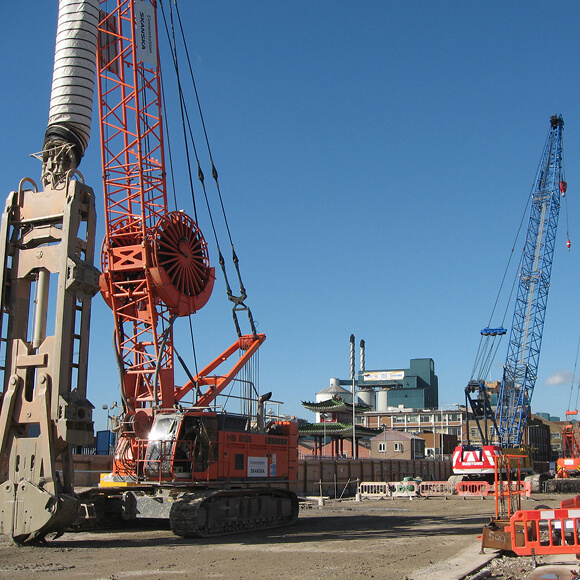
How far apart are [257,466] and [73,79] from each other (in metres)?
10.9

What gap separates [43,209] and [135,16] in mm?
13232

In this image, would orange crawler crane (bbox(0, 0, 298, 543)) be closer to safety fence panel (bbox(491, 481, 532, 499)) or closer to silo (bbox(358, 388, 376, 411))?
safety fence panel (bbox(491, 481, 532, 499))

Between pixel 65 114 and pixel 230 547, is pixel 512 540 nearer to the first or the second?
pixel 230 547

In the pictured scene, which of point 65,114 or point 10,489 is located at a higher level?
point 65,114

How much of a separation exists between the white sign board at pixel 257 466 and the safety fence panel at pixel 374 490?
15.4 meters

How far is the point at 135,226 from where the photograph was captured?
24.1 metres

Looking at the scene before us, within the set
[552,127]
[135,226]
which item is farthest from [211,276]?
[552,127]

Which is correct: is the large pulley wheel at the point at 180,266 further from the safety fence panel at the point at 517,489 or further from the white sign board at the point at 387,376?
the white sign board at the point at 387,376

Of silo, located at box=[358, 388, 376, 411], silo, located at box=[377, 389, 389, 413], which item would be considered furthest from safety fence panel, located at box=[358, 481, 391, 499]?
silo, located at box=[377, 389, 389, 413]

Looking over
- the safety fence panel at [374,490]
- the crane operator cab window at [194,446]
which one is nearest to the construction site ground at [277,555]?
the crane operator cab window at [194,446]

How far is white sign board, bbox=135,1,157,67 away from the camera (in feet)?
84.3

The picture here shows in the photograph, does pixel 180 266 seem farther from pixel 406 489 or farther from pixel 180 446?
pixel 406 489

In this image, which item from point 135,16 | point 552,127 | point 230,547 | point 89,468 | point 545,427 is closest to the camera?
point 230,547

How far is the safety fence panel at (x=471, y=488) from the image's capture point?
35.9m
